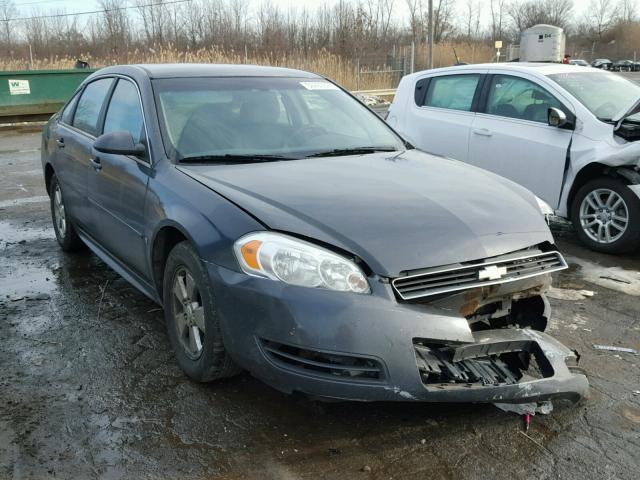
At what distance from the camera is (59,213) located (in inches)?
222

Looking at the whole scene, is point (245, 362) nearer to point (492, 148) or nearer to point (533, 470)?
point (533, 470)

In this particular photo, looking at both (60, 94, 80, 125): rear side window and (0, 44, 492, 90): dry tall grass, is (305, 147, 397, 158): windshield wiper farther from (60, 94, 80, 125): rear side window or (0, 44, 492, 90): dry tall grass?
(0, 44, 492, 90): dry tall grass

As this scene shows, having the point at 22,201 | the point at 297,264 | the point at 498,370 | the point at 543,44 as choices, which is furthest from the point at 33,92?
the point at 543,44

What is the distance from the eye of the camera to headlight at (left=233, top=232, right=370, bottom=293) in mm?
2557

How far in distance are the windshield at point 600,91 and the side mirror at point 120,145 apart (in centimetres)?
424

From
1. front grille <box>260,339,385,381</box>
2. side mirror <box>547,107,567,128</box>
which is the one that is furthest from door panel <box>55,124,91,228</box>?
side mirror <box>547,107,567,128</box>

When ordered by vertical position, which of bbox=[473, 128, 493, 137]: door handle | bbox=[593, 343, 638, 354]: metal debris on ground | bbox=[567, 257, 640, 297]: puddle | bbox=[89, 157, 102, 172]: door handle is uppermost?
bbox=[89, 157, 102, 172]: door handle

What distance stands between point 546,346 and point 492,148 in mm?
3924

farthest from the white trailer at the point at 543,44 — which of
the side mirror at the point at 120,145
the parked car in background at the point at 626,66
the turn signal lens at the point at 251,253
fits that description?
the parked car in background at the point at 626,66

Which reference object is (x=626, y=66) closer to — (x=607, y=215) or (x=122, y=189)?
(x=607, y=215)

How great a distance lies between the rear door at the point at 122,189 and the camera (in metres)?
3.64

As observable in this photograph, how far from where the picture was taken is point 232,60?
24.9 m

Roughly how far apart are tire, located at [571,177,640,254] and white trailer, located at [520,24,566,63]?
74.6 ft

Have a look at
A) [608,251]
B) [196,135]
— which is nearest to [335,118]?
[196,135]
